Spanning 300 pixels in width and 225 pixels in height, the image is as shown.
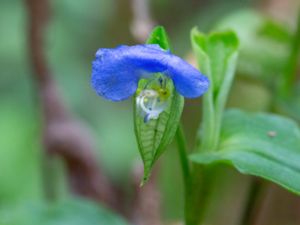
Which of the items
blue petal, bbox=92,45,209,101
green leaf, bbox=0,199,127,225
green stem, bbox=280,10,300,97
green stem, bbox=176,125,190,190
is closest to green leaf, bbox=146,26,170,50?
blue petal, bbox=92,45,209,101

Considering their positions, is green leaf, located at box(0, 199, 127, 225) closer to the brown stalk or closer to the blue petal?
the brown stalk

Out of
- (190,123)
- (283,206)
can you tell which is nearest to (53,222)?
(283,206)

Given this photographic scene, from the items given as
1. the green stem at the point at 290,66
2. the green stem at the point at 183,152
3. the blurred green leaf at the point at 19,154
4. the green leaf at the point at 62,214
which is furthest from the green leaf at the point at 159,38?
the blurred green leaf at the point at 19,154

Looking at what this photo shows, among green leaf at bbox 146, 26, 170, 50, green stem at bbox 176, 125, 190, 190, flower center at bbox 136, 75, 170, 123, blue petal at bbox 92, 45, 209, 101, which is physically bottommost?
green stem at bbox 176, 125, 190, 190

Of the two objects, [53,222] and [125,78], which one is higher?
[125,78]

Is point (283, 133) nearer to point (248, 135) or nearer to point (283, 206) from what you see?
point (248, 135)

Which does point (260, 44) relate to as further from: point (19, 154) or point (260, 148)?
point (19, 154)

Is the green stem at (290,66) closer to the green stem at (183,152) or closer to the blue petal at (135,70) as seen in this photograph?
the green stem at (183,152)
